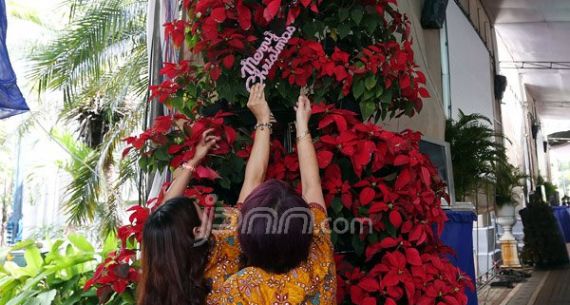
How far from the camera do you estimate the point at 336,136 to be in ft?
5.09

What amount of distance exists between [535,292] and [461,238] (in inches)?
140

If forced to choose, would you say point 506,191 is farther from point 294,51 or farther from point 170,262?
point 170,262

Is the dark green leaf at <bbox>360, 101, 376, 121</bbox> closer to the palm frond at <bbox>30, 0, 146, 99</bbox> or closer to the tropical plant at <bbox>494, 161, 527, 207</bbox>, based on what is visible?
the palm frond at <bbox>30, 0, 146, 99</bbox>

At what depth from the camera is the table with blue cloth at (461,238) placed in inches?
96.1

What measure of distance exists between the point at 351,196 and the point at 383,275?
0.76 feet

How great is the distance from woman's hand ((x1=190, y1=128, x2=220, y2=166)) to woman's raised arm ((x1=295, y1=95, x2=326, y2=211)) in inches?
10.1

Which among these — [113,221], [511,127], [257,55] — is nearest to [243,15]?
[257,55]

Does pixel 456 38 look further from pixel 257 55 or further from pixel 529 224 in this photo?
pixel 257 55

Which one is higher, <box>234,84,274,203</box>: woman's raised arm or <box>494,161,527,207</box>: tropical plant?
<box>494,161,527,207</box>: tropical plant

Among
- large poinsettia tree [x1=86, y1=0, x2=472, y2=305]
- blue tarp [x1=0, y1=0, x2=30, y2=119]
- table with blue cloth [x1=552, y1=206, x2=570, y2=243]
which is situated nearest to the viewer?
large poinsettia tree [x1=86, y1=0, x2=472, y2=305]

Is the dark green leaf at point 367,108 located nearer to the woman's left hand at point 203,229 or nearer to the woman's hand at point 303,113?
the woman's hand at point 303,113

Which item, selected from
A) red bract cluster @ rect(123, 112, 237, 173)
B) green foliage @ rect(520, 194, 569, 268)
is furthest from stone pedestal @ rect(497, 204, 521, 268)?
red bract cluster @ rect(123, 112, 237, 173)

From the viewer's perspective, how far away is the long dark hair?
1.13m

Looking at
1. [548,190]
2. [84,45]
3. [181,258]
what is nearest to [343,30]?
[181,258]
